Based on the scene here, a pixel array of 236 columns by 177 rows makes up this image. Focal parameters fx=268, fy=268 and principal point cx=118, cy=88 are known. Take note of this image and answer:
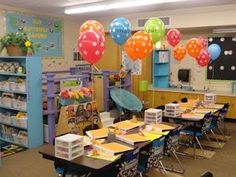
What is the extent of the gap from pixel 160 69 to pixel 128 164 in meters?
5.84

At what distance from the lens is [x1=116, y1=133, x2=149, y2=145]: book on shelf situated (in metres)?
3.18

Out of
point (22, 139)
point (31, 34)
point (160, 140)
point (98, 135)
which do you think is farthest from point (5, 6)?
point (160, 140)

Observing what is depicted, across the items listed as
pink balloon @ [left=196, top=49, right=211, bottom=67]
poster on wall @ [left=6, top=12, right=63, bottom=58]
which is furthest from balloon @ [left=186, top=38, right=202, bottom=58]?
poster on wall @ [left=6, top=12, right=63, bottom=58]

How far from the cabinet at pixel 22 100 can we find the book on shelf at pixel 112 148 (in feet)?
8.23

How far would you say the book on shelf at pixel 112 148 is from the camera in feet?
9.27

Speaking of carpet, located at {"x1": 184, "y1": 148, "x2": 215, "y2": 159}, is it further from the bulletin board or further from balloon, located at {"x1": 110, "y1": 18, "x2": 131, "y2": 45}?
the bulletin board

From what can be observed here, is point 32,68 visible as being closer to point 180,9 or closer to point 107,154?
point 107,154

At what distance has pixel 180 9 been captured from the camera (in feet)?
23.0

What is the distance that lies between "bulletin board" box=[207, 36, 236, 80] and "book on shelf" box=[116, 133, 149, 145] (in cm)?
494

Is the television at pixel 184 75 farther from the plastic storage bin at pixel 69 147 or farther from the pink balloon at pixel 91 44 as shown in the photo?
the plastic storage bin at pixel 69 147

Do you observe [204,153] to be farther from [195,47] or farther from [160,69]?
[160,69]

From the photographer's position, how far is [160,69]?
27.3 feet

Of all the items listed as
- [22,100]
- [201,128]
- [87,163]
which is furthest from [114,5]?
[87,163]

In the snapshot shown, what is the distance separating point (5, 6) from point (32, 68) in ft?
8.64
